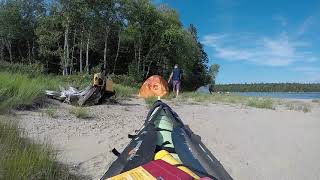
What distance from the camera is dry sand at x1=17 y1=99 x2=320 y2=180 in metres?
6.04

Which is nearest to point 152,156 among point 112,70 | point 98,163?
point 98,163

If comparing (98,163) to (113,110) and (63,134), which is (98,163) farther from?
(113,110)

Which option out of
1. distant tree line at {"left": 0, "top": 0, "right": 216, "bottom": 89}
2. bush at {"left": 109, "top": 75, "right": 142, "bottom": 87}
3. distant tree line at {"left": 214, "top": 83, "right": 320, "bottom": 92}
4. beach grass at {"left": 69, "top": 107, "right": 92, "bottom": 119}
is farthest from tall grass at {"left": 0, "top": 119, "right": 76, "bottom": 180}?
distant tree line at {"left": 214, "top": 83, "right": 320, "bottom": 92}

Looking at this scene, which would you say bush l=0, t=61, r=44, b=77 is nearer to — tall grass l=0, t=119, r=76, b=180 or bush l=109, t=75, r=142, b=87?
tall grass l=0, t=119, r=76, b=180

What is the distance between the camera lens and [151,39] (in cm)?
3522

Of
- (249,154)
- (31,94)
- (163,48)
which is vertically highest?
(163,48)

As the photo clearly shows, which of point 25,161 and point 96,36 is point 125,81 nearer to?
point 96,36

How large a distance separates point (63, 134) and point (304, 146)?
15.1 ft

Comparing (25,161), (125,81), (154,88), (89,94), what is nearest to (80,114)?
(89,94)

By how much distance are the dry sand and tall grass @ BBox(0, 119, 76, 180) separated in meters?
0.64

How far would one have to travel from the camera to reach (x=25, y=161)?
415 cm

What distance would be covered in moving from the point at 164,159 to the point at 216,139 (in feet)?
13.5

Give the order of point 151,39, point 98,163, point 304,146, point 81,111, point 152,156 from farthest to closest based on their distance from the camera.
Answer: point 151,39 < point 81,111 < point 304,146 < point 98,163 < point 152,156

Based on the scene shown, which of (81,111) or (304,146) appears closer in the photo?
(304,146)
